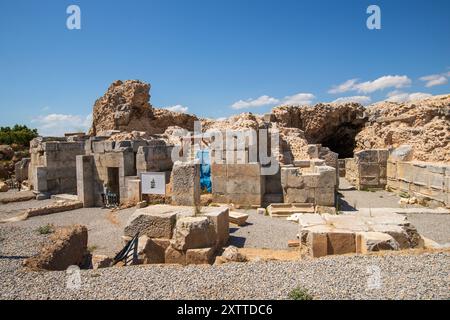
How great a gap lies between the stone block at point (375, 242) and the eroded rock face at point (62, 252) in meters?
4.97

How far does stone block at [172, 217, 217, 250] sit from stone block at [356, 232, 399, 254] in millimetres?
2747

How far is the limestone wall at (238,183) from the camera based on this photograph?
1095 cm

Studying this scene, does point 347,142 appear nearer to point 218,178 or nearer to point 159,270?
point 218,178

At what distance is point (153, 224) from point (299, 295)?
407cm

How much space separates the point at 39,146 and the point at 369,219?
14.4m

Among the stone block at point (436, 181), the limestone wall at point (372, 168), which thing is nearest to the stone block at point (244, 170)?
the stone block at point (436, 181)

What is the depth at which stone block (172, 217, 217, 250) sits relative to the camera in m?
6.45

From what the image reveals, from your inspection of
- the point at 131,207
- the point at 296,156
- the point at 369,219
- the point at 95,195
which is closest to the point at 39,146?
the point at 95,195

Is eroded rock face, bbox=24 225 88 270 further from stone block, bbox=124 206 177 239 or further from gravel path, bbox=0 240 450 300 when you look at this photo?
stone block, bbox=124 206 177 239

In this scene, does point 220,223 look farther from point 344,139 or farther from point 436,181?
point 344,139

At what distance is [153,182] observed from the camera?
1179cm

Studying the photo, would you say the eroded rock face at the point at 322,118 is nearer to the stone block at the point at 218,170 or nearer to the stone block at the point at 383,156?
the stone block at the point at 383,156

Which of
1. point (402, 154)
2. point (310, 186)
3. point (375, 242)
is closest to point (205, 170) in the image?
point (310, 186)
